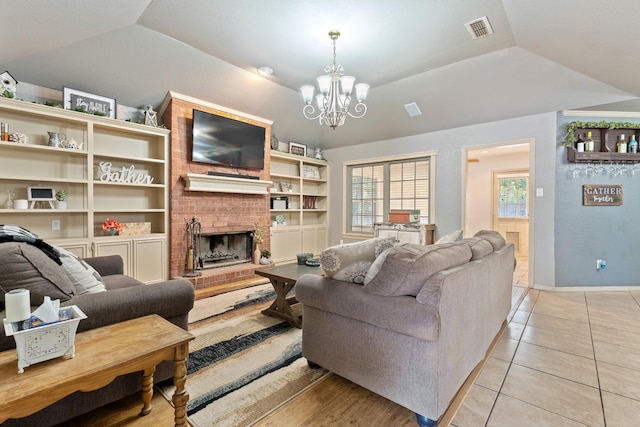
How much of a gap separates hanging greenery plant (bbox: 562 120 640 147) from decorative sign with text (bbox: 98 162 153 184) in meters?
5.80

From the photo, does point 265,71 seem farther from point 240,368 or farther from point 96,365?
point 96,365

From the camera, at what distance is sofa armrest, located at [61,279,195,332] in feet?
4.79

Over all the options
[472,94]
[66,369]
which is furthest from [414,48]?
[66,369]

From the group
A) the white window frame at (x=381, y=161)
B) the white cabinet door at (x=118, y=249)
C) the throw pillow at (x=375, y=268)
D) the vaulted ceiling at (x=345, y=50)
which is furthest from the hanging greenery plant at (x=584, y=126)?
the white cabinet door at (x=118, y=249)

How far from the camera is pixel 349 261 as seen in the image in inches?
72.9

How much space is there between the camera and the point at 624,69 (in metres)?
3.28

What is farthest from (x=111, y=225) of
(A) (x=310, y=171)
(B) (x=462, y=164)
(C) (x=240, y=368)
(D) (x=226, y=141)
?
(B) (x=462, y=164)

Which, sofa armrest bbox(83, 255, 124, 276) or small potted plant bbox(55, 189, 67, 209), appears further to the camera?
small potted plant bbox(55, 189, 67, 209)

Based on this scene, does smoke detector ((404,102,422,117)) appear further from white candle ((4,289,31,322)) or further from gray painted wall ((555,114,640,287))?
white candle ((4,289,31,322))

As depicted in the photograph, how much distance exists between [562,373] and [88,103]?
5.34 metres

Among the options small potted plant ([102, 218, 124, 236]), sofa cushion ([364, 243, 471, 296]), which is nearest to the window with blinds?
sofa cushion ([364, 243, 471, 296])

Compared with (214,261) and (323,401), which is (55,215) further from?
(323,401)

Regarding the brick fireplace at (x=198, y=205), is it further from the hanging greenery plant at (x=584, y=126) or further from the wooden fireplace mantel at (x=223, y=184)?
the hanging greenery plant at (x=584, y=126)

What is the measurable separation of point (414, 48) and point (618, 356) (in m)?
3.48
